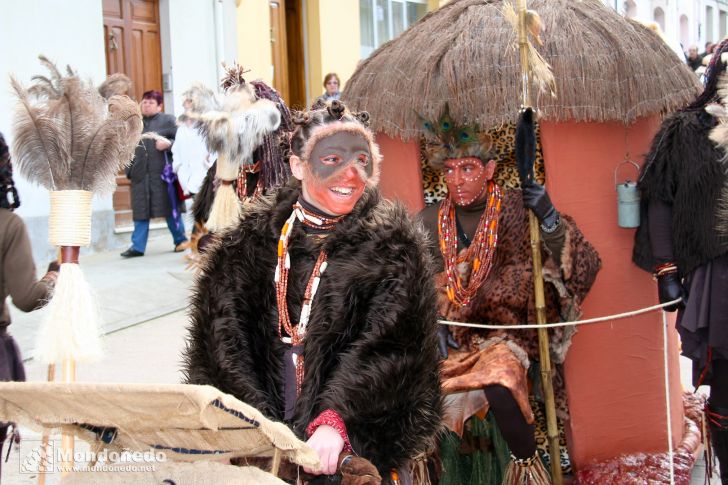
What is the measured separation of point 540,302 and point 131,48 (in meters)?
8.91

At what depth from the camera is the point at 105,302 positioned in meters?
8.68

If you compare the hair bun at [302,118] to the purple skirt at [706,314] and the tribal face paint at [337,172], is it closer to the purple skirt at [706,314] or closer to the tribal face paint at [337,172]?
the tribal face paint at [337,172]

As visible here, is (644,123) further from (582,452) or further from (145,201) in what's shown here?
(145,201)

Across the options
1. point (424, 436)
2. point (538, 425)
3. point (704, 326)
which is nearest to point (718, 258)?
point (704, 326)

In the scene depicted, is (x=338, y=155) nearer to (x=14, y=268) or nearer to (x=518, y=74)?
(x=14, y=268)

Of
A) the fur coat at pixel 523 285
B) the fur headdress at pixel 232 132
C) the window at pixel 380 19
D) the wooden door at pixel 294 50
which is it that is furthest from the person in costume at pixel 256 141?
the window at pixel 380 19

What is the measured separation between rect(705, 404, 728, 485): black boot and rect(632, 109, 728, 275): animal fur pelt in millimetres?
654

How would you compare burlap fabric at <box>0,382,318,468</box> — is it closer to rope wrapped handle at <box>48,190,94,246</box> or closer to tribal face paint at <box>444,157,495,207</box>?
rope wrapped handle at <box>48,190,94,246</box>

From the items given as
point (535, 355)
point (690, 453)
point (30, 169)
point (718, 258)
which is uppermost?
point (30, 169)

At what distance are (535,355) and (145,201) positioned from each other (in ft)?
22.6

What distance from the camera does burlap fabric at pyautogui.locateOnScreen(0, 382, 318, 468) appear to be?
2.35 meters

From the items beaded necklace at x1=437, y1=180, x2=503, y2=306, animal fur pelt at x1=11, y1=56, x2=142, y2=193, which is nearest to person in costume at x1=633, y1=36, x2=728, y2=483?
beaded necklace at x1=437, y1=180, x2=503, y2=306

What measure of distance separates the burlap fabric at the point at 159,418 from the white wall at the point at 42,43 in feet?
23.2

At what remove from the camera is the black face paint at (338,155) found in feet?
10.8
